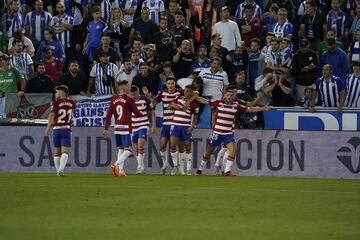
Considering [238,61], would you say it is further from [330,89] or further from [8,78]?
[8,78]

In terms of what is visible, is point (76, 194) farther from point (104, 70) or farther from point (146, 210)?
point (104, 70)

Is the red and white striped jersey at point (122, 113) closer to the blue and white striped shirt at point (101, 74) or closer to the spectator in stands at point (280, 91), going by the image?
the blue and white striped shirt at point (101, 74)

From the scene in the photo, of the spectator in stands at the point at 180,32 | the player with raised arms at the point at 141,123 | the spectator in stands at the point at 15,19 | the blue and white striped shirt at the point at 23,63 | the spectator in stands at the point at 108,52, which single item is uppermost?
the spectator in stands at the point at 15,19

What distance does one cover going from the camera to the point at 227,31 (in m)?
27.6

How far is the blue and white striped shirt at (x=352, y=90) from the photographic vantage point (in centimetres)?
2577

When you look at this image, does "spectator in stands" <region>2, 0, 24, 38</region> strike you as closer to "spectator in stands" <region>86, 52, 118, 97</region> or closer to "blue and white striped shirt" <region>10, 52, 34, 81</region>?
"blue and white striped shirt" <region>10, 52, 34, 81</region>

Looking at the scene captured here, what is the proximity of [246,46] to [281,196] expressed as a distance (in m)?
10.4

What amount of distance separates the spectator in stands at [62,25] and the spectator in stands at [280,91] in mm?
5834

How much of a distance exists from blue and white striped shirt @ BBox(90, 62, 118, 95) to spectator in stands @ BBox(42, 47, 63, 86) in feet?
3.61

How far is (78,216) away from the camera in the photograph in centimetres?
1468

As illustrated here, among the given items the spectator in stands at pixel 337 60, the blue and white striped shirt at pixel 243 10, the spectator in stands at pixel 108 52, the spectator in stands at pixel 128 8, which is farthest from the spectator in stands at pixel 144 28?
the spectator in stands at pixel 337 60

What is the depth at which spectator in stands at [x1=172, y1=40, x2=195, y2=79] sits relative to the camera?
26.9 metres

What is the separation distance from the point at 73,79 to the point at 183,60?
9.18 feet

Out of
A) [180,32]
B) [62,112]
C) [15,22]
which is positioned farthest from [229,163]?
[15,22]
